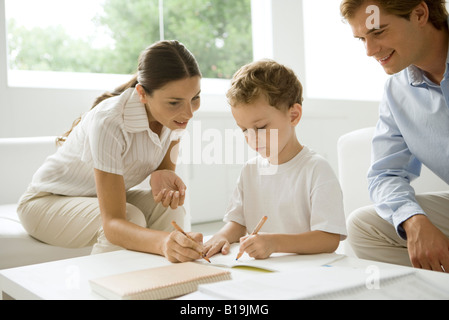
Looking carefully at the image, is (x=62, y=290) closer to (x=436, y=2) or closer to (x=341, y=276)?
(x=341, y=276)

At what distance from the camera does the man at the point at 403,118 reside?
1435mm

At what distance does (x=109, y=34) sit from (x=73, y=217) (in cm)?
266

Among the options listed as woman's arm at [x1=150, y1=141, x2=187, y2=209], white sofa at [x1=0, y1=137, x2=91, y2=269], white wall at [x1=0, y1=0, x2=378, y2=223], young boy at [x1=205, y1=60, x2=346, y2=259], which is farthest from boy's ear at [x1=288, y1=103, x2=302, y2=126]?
white sofa at [x1=0, y1=137, x2=91, y2=269]

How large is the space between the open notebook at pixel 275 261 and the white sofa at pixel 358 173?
0.77 metres

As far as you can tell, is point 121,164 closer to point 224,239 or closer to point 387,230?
point 224,239

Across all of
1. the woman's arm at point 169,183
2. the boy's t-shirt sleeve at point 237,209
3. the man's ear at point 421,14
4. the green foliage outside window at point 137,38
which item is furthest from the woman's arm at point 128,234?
the green foliage outside window at point 137,38

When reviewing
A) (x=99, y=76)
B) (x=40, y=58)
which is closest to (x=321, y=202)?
(x=99, y=76)

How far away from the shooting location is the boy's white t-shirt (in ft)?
4.08

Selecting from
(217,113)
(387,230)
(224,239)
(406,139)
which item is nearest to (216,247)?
(224,239)

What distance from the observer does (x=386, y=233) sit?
1521 millimetres

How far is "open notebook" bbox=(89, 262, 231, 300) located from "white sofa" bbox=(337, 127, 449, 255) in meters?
1.05

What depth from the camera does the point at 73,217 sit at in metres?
Answer: 1.61

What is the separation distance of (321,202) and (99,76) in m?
2.40

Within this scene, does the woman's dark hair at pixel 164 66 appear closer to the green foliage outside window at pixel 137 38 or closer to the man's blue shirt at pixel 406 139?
the man's blue shirt at pixel 406 139
